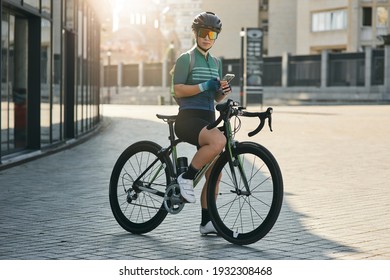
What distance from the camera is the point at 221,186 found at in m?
8.06

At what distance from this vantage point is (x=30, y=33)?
1658 centimetres

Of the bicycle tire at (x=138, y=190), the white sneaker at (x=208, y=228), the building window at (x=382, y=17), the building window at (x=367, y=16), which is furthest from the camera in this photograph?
the building window at (x=367, y=16)

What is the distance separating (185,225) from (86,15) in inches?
656

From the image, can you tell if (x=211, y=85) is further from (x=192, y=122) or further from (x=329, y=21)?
(x=329, y=21)

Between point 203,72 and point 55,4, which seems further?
point 55,4

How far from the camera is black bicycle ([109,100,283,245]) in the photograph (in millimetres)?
7228

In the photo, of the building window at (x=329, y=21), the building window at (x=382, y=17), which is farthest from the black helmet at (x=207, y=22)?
the building window at (x=329, y=21)

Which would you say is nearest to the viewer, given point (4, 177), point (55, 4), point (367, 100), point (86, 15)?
point (4, 177)

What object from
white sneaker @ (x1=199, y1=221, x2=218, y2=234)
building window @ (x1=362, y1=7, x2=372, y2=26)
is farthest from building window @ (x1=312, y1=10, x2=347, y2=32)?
white sneaker @ (x1=199, y1=221, x2=218, y2=234)

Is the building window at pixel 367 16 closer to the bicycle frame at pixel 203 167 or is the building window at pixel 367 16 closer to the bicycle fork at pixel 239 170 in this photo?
the bicycle frame at pixel 203 167

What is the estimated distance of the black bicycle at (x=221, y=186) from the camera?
7.23 metres
